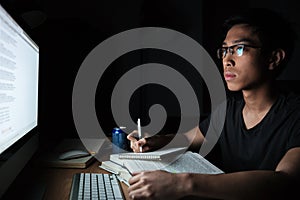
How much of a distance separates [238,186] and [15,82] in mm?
534

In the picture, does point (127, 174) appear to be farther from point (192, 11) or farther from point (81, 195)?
point (192, 11)

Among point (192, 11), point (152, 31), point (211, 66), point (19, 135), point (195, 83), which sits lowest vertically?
point (19, 135)

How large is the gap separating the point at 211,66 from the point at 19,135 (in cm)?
177

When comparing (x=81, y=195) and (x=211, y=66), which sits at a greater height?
(x=211, y=66)

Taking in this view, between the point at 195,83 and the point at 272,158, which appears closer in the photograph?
the point at 272,158

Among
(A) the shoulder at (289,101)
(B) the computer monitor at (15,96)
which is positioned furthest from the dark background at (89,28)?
(A) the shoulder at (289,101)

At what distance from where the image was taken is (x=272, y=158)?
90 centimetres

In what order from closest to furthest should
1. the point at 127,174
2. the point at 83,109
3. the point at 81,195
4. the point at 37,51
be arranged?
the point at 81,195 → the point at 127,174 → the point at 37,51 → the point at 83,109

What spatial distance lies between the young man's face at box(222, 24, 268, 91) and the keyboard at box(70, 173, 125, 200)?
1.84 feet

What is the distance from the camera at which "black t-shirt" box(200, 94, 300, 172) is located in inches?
34.3

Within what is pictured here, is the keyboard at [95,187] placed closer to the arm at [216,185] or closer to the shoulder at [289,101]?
the arm at [216,185]

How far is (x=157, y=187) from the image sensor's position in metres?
0.56

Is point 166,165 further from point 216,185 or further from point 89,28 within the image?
point 89,28

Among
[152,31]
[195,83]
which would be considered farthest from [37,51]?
[195,83]
